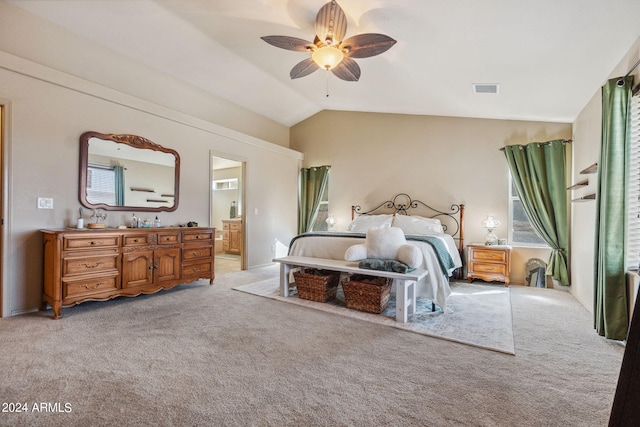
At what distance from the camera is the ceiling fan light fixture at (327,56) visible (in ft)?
9.82

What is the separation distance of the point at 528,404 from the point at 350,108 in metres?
5.47

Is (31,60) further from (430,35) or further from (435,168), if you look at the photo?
(435,168)

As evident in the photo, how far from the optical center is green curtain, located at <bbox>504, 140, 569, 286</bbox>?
4.40m

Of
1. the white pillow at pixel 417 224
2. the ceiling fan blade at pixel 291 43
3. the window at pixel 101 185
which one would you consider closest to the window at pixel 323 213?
the white pillow at pixel 417 224

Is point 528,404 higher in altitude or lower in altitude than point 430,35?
lower

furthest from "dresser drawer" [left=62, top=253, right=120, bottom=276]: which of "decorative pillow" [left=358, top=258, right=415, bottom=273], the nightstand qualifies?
the nightstand

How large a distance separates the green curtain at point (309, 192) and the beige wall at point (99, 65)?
187 cm

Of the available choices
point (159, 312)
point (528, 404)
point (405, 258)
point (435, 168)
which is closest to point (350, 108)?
point (435, 168)

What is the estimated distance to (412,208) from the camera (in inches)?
225

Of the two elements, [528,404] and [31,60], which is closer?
[528,404]

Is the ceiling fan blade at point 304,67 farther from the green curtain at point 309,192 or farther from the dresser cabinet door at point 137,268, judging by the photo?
the green curtain at point 309,192

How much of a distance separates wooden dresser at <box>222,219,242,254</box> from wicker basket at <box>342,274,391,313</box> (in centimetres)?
506

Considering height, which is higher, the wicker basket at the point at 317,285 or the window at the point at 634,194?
the window at the point at 634,194

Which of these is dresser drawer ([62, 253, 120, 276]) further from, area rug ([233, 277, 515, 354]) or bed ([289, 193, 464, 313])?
bed ([289, 193, 464, 313])
